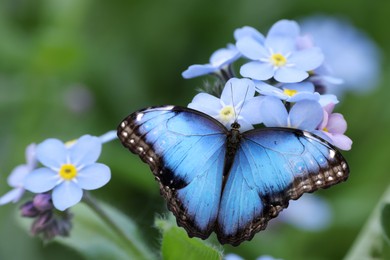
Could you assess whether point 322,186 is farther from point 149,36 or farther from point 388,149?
point 149,36

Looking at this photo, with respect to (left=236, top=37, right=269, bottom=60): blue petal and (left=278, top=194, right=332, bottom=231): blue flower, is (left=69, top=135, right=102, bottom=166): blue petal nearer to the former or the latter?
(left=236, top=37, right=269, bottom=60): blue petal

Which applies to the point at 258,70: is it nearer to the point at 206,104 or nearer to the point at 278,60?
the point at 278,60

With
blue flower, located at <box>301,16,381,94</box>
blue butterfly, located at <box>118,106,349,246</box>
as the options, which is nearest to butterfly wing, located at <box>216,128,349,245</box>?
blue butterfly, located at <box>118,106,349,246</box>

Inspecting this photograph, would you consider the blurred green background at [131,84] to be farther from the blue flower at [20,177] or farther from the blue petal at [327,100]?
the blue petal at [327,100]

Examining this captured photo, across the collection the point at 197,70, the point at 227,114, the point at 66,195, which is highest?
the point at 197,70

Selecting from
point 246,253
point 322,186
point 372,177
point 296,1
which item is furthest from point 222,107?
point 296,1

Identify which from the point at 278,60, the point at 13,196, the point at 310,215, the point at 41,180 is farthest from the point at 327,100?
the point at 310,215
